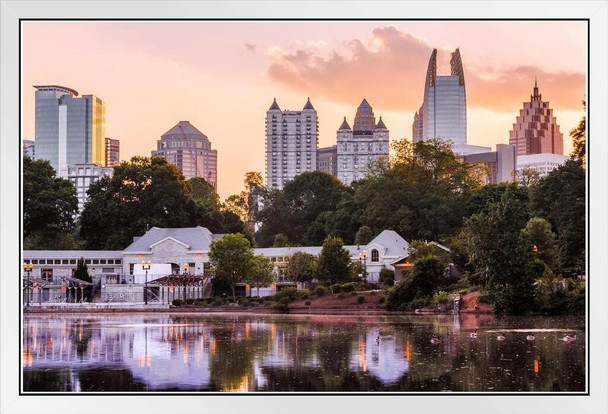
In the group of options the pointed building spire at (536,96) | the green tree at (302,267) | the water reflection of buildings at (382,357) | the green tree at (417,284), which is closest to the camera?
the water reflection of buildings at (382,357)

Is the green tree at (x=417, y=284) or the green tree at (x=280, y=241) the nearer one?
the green tree at (x=417, y=284)

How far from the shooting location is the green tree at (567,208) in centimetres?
3456

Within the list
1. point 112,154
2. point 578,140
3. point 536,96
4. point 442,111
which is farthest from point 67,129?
point 578,140

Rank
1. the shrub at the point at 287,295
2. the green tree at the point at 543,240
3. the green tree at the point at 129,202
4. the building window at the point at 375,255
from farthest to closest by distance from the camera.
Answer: the green tree at the point at 129,202 → the building window at the point at 375,255 → the shrub at the point at 287,295 → the green tree at the point at 543,240

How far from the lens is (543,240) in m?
36.4

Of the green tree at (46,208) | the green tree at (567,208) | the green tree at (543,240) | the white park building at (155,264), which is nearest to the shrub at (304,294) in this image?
the white park building at (155,264)

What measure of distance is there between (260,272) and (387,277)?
5.44m

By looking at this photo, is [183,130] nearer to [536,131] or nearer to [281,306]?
[281,306]

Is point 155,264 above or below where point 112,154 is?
below

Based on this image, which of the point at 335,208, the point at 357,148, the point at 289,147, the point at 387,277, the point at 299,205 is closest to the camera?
the point at 387,277

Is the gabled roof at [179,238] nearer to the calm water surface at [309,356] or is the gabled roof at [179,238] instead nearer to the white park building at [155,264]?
the white park building at [155,264]

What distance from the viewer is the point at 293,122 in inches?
2079

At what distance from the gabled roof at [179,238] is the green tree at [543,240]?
58.9ft
